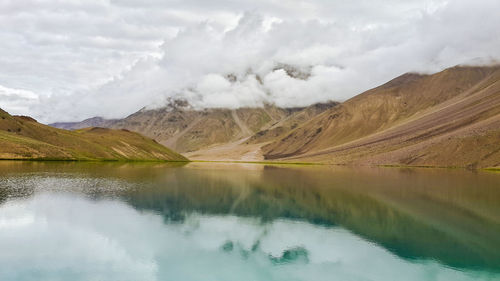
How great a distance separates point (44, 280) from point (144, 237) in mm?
11141

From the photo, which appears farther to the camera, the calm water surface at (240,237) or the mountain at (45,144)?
the mountain at (45,144)

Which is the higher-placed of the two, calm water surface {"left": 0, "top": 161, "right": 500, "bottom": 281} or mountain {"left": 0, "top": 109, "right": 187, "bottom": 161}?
A: mountain {"left": 0, "top": 109, "right": 187, "bottom": 161}

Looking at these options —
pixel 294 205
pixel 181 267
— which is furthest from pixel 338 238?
pixel 294 205

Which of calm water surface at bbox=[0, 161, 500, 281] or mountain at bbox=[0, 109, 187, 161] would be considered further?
mountain at bbox=[0, 109, 187, 161]

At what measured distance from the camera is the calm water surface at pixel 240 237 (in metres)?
26.7

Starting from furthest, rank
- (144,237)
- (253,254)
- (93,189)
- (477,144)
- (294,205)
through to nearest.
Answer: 1. (477,144)
2. (93,189)
3. (294,205)
4. (144,237)
5. (253,254)

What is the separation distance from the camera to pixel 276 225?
134 ft

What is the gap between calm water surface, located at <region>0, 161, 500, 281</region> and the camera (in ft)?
87.5

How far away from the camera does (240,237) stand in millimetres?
36031

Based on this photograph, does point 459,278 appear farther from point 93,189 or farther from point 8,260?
point 93,189

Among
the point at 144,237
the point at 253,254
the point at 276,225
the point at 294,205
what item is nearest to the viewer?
the point at 253,254

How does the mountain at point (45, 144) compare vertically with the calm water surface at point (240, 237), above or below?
above

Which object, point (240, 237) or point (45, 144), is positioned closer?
point (240, 237)

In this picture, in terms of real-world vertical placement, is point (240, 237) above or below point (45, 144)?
below
